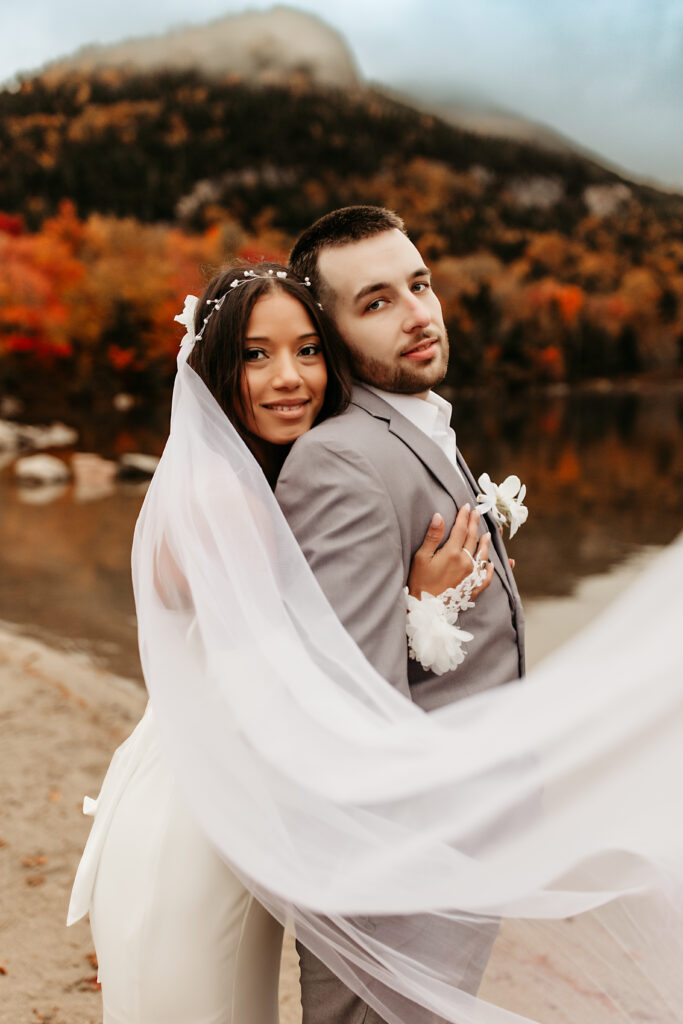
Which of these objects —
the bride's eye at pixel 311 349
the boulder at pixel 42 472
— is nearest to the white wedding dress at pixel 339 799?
the bride's eye at pixel 311 349

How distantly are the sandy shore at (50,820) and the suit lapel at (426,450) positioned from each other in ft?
2.95

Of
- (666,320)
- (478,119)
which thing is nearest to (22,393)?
(666,320)

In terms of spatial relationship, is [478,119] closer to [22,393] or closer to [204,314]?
[22,393]

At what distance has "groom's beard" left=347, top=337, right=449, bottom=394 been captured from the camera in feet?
6.27

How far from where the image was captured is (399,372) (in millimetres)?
1913

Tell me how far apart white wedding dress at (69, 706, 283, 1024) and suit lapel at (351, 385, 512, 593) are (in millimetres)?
830

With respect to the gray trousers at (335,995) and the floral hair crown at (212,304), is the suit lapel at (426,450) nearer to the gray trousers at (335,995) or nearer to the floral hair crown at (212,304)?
the floral hair crown at (212,304)

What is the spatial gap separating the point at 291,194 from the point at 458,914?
55145mm

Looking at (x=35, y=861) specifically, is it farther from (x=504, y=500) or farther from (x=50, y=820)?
(x=504, y=500)

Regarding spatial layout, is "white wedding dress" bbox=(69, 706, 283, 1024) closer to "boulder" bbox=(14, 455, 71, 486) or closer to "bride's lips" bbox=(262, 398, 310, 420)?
"bride's lips" bbox=(262, 398, 310, 420)

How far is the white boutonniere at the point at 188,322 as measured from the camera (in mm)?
1978

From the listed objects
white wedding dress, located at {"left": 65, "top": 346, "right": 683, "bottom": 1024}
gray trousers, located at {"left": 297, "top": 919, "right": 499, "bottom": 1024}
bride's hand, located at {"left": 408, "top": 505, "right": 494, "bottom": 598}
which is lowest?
gray trousers, located at {"left": 297, "top": 919, "right": 499, "bottom": 1024}

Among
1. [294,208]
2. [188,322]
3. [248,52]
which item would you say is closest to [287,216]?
[294,208]

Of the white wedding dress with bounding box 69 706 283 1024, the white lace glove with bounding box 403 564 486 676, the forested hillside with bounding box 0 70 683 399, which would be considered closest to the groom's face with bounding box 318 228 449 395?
the white lace glove with bounding box 403 564 486 676
